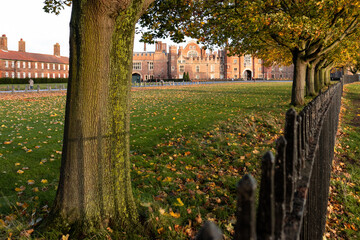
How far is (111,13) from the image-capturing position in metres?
3.28

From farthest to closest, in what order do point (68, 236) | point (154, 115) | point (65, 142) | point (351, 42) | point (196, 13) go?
1. point (351, 42)
2. point (154, 115)
3. point (196, 13)
4. point (65, 142)
5. point (68, 236)

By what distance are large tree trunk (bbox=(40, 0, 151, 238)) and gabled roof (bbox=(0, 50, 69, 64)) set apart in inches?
2727

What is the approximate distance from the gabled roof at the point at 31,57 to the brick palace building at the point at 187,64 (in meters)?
21.0

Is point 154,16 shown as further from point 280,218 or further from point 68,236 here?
point 280,218

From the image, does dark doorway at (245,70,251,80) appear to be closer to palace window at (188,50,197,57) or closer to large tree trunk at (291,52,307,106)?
palace window at (188,50,197,57)

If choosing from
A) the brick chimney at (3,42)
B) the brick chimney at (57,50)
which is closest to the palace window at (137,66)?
the brick chimney at (57,50)

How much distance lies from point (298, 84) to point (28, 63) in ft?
226

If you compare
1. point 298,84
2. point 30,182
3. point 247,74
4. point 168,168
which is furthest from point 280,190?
point 247,74

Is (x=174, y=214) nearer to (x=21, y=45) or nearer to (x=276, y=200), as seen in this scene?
(x=276, y=200)

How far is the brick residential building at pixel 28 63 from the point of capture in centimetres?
6316

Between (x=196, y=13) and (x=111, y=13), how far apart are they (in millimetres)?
6095

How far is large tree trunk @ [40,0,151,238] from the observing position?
130 inches

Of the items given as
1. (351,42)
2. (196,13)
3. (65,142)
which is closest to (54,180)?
(65,142)

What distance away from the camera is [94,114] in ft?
11.2
